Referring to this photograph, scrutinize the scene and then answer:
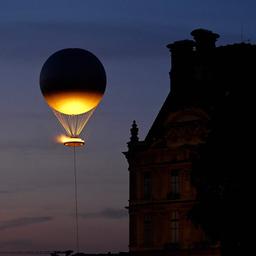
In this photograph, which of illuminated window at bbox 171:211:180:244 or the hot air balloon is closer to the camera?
the hot air balloon

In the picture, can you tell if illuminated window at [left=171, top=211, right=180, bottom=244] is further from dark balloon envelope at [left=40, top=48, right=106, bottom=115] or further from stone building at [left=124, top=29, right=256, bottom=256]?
dark balloon envelope at [left=40, top=48, right=106, bottom=115]

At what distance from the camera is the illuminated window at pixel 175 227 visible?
260 feet

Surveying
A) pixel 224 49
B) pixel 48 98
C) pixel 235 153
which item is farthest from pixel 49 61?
pixel 224 49

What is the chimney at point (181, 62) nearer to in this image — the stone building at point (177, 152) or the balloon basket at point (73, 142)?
the stone building at point (177, 152)

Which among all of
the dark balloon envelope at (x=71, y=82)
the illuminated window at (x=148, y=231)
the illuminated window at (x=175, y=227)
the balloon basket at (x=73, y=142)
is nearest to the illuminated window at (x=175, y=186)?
the illuminated window at (x=175, y=227)

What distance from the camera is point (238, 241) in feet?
181

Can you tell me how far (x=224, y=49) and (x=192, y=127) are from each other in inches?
161

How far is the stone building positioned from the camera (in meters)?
78.1

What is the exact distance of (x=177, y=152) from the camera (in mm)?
79500

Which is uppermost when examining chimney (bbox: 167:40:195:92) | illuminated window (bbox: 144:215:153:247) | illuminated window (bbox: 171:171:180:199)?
chimney (bbox: 167:40:195:92)

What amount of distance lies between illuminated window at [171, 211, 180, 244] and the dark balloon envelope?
28596mm

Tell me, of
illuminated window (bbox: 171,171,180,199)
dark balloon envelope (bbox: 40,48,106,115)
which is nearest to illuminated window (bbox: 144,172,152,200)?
illuminated window (bbox: 171,171,180,199)

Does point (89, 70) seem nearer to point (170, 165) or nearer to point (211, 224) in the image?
point (211, 224)

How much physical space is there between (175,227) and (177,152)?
3.68 metres
